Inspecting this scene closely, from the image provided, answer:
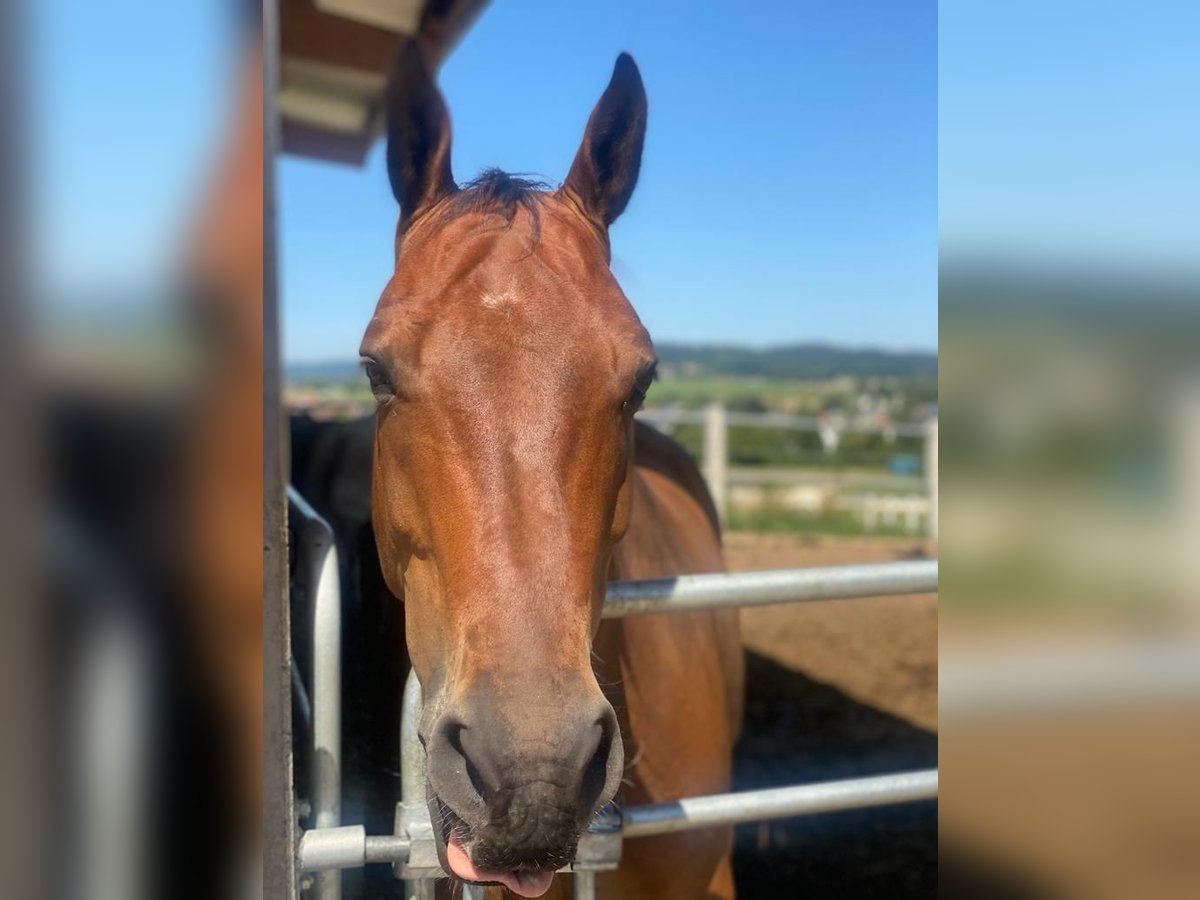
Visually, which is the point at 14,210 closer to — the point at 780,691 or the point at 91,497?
the point at 91,497

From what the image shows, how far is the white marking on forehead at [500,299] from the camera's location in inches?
57.4

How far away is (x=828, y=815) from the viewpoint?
448 cm

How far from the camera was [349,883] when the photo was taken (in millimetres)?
2186

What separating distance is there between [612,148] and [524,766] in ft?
4.11

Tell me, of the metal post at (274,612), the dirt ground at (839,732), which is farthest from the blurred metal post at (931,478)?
the metal post at (274,612)

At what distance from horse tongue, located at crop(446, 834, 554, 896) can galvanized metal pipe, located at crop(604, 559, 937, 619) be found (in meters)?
0.55

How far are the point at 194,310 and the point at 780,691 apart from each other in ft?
18.3

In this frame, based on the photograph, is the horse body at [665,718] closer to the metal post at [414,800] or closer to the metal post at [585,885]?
the metal post at [585,885]

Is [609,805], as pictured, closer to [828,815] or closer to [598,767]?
[598,767]

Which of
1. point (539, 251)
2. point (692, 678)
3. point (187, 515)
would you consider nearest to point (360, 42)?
point (539, 251)

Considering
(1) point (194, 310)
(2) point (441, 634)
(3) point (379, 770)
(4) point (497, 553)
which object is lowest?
(3) point (379, 770)

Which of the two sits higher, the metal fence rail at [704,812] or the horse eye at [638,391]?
the horse eye at [638,391]

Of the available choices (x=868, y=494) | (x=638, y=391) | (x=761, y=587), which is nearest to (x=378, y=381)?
(x=638, y=391)

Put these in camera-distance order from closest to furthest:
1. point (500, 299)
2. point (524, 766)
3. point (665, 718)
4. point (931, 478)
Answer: point (524, 766)
point (500, 299)
point (665, 718)
point (931, 478)
